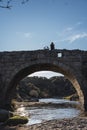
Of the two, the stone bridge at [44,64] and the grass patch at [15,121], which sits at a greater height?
the stone bridge at [44,64]

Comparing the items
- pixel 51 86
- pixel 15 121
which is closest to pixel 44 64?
pixel 15 121

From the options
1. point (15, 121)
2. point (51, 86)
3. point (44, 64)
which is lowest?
point (15, 121)

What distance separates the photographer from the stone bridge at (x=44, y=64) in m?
34.1

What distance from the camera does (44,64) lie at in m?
35.2

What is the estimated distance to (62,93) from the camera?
116 m

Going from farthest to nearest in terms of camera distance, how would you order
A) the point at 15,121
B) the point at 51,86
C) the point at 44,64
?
the point at 51,86
the point at 44,64
the point at 15,121

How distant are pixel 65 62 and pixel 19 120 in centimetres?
1086

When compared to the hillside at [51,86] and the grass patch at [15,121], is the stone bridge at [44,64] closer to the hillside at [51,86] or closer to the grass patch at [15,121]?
the grass patch at [15,121]

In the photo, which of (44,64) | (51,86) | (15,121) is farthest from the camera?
(51,86)

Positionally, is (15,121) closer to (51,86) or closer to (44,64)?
(44,64)

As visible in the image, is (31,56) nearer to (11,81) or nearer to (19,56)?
(19,56)

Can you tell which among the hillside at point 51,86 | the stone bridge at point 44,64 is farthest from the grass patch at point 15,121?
the hillside at point 51,86

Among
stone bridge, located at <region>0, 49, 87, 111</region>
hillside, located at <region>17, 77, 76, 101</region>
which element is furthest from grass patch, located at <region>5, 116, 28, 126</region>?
hillside, located at <region>17, 77, 76, 101</region>

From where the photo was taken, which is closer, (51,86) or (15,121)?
(15,121)
